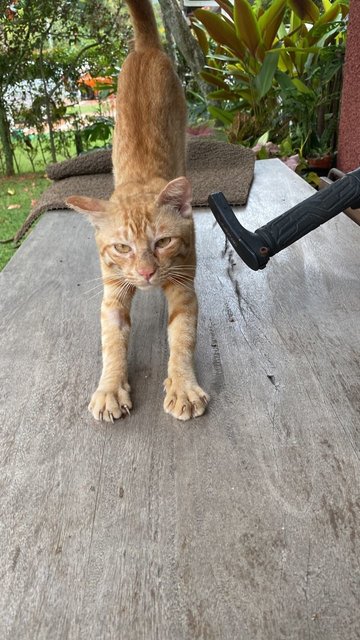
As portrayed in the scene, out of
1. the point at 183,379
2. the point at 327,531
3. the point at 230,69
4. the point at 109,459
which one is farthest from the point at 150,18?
the point at 327,531

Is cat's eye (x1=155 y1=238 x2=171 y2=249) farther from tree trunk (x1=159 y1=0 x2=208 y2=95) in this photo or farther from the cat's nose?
tree trunk (x1=159 y1=0 x2=208 y2=95)

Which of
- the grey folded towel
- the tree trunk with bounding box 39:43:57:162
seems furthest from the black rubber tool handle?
the tree trunk with bounding box 39:43:57:162

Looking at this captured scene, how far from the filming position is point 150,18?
2236mm

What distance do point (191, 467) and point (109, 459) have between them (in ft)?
0.44

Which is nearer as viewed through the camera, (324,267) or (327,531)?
(327,531)

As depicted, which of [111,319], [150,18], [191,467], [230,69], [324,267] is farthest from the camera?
[230,69]

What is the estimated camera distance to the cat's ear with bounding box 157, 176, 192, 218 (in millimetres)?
1191

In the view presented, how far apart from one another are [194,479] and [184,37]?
4.11 metres

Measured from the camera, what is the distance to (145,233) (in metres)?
1.20

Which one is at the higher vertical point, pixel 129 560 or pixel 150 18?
pixel 150 18

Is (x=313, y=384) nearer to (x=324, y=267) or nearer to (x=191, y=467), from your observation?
(x=191, y=467)

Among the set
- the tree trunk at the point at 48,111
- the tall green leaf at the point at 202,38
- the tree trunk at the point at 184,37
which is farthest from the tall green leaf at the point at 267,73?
the tree trunk at the point at 48,111

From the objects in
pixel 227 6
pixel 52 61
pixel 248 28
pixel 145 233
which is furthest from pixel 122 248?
pixel 52 61

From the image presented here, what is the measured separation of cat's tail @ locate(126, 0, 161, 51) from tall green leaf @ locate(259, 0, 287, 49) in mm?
1086
